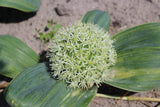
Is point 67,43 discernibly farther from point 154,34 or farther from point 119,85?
point 154,34

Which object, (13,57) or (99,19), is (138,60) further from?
(13,57)

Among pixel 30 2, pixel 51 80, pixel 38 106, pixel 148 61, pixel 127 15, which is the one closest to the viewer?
pixel 38 106

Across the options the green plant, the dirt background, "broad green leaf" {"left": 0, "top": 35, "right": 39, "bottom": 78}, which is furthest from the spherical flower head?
the dirt background

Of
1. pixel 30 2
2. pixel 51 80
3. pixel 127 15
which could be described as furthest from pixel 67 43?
pixel 127 15

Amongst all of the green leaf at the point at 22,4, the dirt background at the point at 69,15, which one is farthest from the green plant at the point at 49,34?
the green leaf at the point at 22,4

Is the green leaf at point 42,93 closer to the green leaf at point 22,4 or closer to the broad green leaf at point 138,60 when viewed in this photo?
the broad green leaf at point 138,60

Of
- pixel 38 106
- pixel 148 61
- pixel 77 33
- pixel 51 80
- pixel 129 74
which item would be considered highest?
pixel 77 33

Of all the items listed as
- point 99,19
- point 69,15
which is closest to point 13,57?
point 99,19
